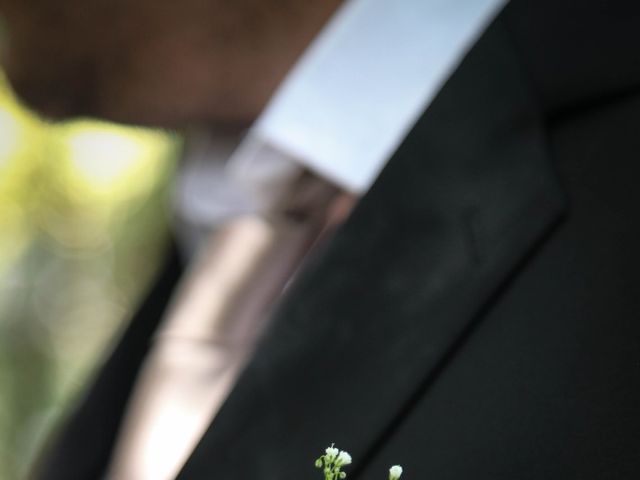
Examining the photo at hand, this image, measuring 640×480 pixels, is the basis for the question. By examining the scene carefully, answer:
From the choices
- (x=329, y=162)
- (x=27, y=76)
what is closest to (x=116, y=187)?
(x=27, y=76)

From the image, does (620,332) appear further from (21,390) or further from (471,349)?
(21,390)

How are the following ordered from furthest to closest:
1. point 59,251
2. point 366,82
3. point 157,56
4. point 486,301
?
point 59,251, point 157,56, point 366,82, point 486,301

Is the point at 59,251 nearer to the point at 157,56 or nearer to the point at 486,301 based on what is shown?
the point at 157,56

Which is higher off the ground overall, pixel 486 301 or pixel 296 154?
pixel 296 154

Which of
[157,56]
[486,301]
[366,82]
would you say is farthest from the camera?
[157,56]

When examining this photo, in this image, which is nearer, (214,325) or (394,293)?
(394,293)

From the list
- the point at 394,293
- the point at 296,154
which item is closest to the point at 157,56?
the point at 296,154

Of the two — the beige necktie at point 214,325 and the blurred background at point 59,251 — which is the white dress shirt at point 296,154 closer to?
the beige necktie at point 214,325
